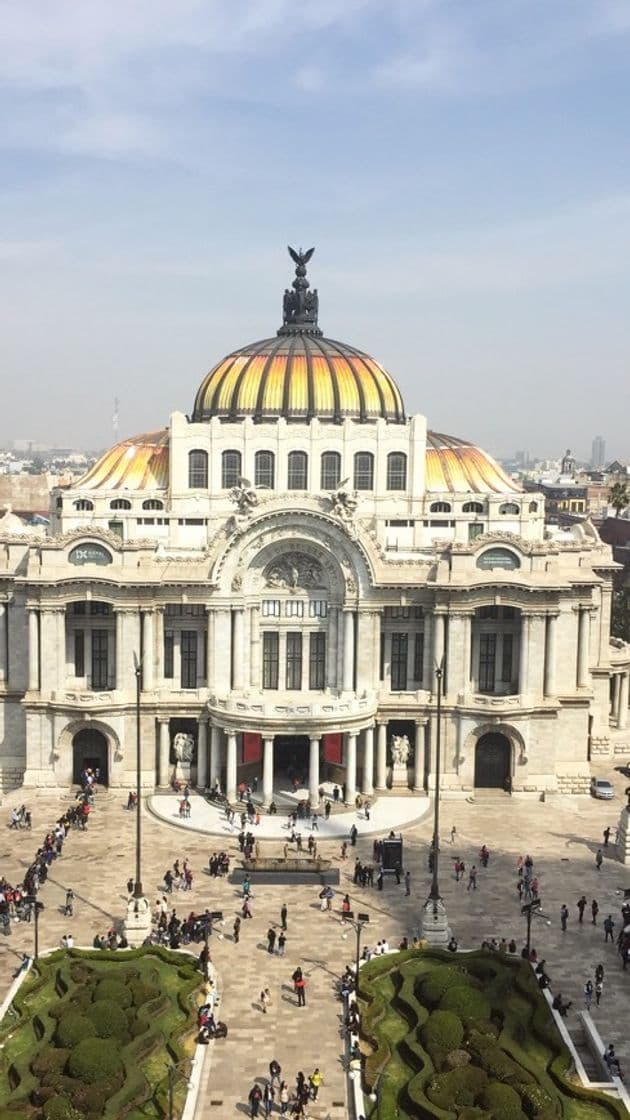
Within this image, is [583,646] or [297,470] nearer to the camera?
[583,646]

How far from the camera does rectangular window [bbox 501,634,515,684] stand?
238ft

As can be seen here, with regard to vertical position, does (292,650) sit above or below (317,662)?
above

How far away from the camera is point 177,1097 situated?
35938 mm

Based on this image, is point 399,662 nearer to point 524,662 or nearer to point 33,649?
point 524,662

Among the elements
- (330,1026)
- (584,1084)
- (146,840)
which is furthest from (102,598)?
(584,1084)

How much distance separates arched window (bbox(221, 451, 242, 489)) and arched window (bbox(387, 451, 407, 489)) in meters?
10.7

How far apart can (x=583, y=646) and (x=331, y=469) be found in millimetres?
21127

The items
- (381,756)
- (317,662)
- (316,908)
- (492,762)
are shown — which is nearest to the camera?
(316,908)

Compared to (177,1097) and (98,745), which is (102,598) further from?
(177,1097)

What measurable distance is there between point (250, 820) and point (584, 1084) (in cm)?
2997

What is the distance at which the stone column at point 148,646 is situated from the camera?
2773 inches

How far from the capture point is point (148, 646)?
70.6 meters

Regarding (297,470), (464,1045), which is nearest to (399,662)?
(297,470)

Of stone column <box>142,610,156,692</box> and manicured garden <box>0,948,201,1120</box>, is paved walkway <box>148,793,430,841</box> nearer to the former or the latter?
stone column <box>142,610,156,692</box>
